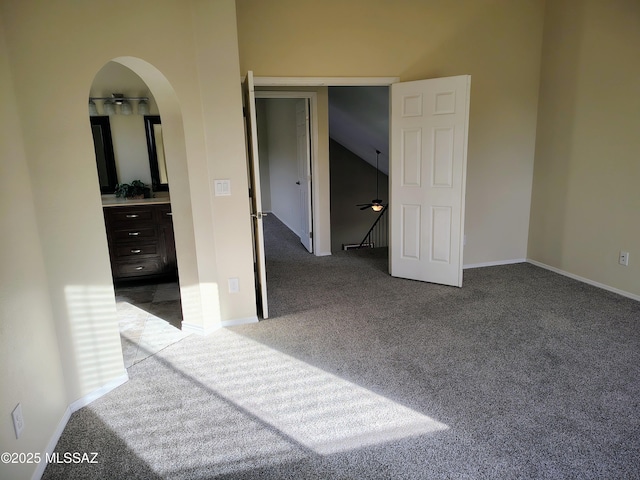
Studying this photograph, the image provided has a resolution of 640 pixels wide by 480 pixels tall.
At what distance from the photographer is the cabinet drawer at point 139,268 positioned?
432 centimetres

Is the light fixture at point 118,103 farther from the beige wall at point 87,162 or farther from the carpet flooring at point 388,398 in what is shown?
the carpet flooring at point 388,398

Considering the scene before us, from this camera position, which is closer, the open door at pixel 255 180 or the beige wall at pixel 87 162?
the beige wall at pixel 87 162

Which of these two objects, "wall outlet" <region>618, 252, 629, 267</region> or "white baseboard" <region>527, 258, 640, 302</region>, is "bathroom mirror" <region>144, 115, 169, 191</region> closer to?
"white baseboard" <region>527, 258, 640, 302</region>

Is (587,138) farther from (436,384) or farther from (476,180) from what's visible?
(436,384)

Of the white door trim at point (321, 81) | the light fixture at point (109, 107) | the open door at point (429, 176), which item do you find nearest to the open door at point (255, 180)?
the white door trim at point (321, 81)

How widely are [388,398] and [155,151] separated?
375cm

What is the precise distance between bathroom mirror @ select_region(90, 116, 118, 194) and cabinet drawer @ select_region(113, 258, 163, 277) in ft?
3.09

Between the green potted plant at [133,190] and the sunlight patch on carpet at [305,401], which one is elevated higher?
the green potted plant at [133,190]

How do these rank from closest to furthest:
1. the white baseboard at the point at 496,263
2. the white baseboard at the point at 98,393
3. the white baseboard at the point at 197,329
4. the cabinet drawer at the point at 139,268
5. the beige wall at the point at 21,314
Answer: the beige wall at the point at 21,314 < the white baseboard at the point at 98,393 < the white baseboard at the point at 197,329 < the cabinet drawer at the point at 139,268 < the white baseboard at the point at 496,263

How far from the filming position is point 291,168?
6879 millimetres

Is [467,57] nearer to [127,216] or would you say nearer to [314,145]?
[314,145]

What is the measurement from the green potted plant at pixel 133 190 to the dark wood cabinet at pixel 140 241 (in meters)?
0.40

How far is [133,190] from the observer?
4512 millimetres

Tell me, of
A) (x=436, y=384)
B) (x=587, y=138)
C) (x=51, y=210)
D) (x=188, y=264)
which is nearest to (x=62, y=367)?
(x=51, y=210)
